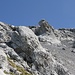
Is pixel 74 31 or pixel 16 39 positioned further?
pixel 74 31

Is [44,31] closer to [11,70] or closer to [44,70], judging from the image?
[44,70]

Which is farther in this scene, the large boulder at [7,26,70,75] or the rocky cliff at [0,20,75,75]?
the large boulder at [7,26,70,75]

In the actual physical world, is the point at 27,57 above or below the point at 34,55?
below

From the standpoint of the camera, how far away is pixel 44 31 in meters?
96.9

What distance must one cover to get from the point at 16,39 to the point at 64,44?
39.7 meters

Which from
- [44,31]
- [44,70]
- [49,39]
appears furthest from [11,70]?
[44,31]

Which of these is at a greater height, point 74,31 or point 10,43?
point 74,31

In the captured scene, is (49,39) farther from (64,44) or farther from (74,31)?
(74,31)

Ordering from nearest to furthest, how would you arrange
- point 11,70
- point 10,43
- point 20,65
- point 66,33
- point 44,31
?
point 11,70 < point 20,65 < point 10,43 < point 44,31 < point 66,33

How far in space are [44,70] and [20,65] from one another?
14.4ft

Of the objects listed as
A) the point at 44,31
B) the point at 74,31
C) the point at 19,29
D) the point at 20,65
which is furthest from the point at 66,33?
the point at 20,65

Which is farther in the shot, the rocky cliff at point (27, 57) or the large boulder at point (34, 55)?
the large boulder at point (34, 55)

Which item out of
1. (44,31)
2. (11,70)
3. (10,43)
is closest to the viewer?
(11,70)

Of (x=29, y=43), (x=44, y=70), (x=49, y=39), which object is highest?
(x=49, y=39)
